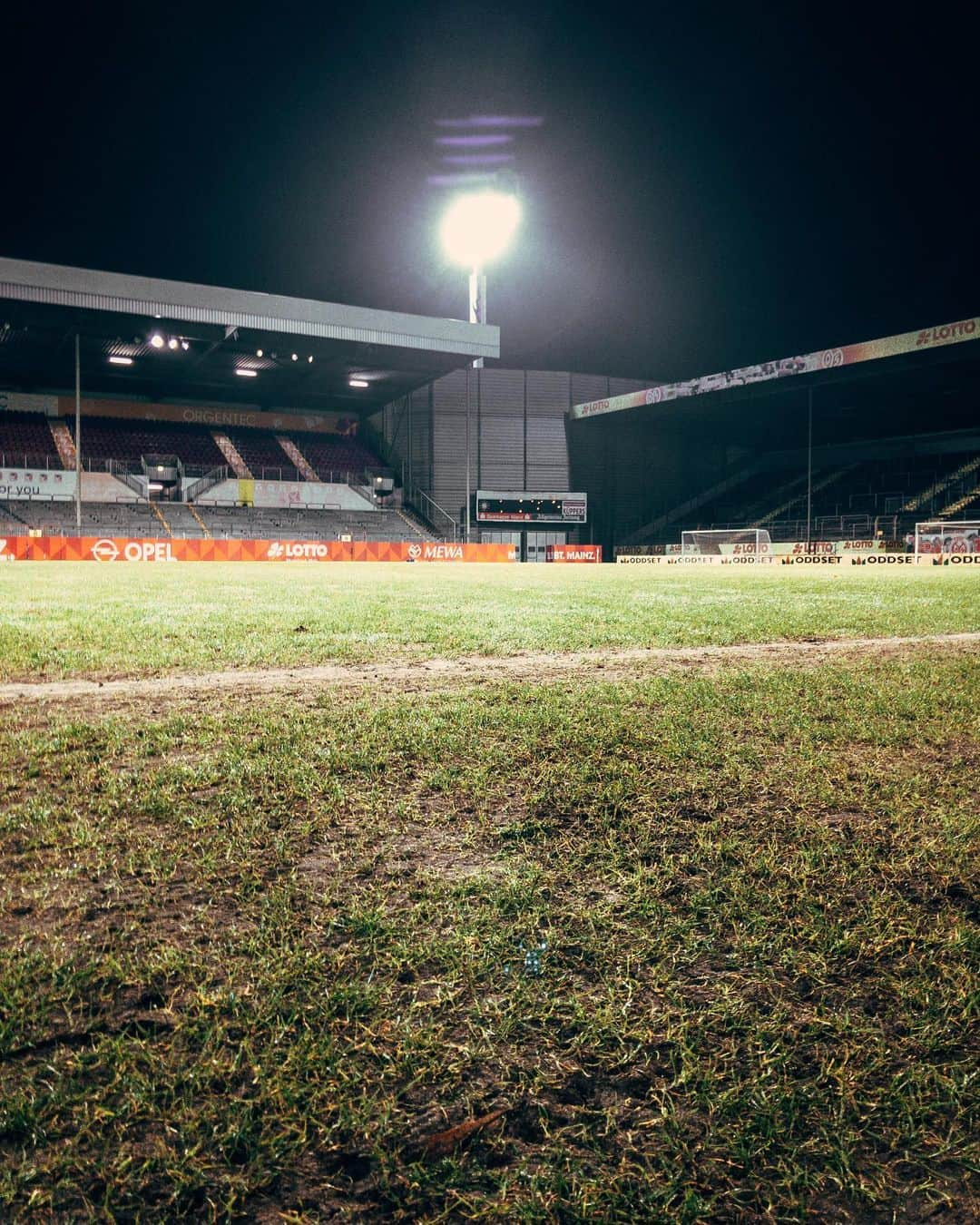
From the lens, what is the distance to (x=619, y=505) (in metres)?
51.1

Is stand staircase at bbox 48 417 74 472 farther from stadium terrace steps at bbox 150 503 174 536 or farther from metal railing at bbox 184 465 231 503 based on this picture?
metal railing at bbox 184 465 231 503

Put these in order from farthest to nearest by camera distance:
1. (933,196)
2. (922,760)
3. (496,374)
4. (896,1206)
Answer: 1. (496,374)
2. (933,196)
3. (922,760)
4. (896,1206)

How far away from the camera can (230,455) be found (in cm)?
4578

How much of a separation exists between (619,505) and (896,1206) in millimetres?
51372

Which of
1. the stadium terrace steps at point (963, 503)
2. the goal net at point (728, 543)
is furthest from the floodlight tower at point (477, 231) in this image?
the stadium terrace steps at point (963, 503)

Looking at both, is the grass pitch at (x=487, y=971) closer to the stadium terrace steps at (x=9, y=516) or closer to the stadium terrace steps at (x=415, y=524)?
the stadium terrace steps at (x=9, y=516)

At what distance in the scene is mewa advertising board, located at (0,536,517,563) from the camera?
28.3m

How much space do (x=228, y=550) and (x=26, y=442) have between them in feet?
54.6

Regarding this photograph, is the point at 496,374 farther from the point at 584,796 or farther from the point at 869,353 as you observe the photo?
the point at 584,796

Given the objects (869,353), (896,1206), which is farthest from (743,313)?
(896,1206)

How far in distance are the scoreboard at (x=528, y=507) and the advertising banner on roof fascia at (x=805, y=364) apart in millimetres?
5978

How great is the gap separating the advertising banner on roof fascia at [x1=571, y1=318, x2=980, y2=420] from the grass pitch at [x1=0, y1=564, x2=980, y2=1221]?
3588cm

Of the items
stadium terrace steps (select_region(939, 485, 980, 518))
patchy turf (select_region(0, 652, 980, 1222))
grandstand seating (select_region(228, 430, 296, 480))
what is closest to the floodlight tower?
grandstand seating (select_region(228, 430, 296, 480))

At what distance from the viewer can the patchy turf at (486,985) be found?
3.46 feet
